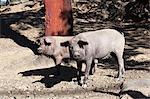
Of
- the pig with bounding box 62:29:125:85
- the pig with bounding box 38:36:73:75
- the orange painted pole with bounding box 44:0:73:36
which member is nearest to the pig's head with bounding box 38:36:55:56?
the pig with bounding box 38:36:73:75

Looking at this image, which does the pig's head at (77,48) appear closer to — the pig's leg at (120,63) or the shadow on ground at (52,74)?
the pig's leg at (120,63)

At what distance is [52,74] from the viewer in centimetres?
1326

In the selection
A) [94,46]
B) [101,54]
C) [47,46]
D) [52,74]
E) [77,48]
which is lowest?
[52,74]

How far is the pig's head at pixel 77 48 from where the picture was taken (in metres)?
11.0

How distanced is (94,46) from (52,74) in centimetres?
223

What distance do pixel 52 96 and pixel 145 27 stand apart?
9300mm

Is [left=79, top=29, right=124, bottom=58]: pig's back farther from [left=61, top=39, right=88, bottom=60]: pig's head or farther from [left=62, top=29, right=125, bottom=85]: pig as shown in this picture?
[left=61, top=39, right=88, bottom=60]: pig's head

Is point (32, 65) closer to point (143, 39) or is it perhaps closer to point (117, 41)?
point (117, 41)

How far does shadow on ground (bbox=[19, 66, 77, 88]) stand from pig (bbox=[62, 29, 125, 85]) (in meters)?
1.03

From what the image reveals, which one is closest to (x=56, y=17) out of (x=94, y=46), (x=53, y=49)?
(x=53, y=49)

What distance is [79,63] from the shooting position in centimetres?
1172

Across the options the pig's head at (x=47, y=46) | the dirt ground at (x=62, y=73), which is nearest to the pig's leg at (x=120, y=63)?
the dirt ground at (x=62, y=73)

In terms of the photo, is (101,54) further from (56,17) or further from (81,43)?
(56,17)

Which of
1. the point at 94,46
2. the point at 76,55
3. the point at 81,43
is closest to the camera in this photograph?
the point at 76,55
